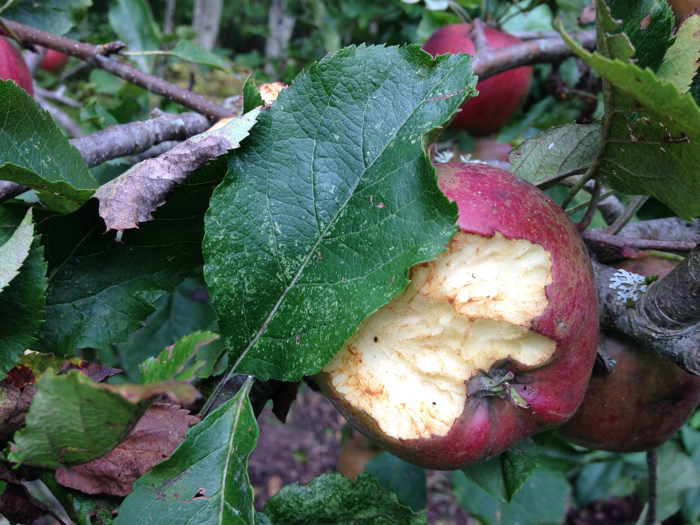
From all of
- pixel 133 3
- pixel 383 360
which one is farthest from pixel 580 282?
pixel 133 3

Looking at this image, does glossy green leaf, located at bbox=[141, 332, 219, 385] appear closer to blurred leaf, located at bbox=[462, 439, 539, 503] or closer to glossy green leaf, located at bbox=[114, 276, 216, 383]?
blurred leaf, located at bbox=[462, 439, 539, 503]

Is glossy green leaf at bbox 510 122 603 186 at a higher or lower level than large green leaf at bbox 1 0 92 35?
higher

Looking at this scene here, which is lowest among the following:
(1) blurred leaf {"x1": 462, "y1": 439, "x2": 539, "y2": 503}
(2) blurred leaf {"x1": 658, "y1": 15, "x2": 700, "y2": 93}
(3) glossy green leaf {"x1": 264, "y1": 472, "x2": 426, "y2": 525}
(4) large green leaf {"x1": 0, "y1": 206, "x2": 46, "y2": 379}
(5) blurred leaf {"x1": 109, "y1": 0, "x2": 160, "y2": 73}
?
(1) blurred leaf {"x1": 462, "y1": 439, "x2": 539, "y2": 503}

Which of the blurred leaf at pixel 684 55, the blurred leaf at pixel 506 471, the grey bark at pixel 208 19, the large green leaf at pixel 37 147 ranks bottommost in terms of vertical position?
the grey bark at pixel 208 19

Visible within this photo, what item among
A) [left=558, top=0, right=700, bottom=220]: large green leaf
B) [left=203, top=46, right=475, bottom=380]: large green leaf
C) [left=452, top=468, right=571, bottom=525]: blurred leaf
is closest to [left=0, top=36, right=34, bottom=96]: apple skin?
[left=203, top=46, right=475, bottom=380]: large green leaf

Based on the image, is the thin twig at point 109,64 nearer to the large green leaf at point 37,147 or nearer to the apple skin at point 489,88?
the large green leaf at point 37,147

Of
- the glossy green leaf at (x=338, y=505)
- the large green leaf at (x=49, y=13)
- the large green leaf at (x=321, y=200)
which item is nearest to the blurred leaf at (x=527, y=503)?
the glossy green leaf at (x=338, y=505)

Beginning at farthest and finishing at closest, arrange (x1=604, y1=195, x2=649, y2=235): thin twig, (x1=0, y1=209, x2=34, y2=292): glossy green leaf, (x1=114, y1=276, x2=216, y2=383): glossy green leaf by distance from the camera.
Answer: (x1=114, y1=276, x2=216, y2=383): glossy green leaf
(x1=604, y1=195, x2=649, y2=235): thin twig
(x1=0, y1=209, x2=34, y2=292): glossy green leaf
